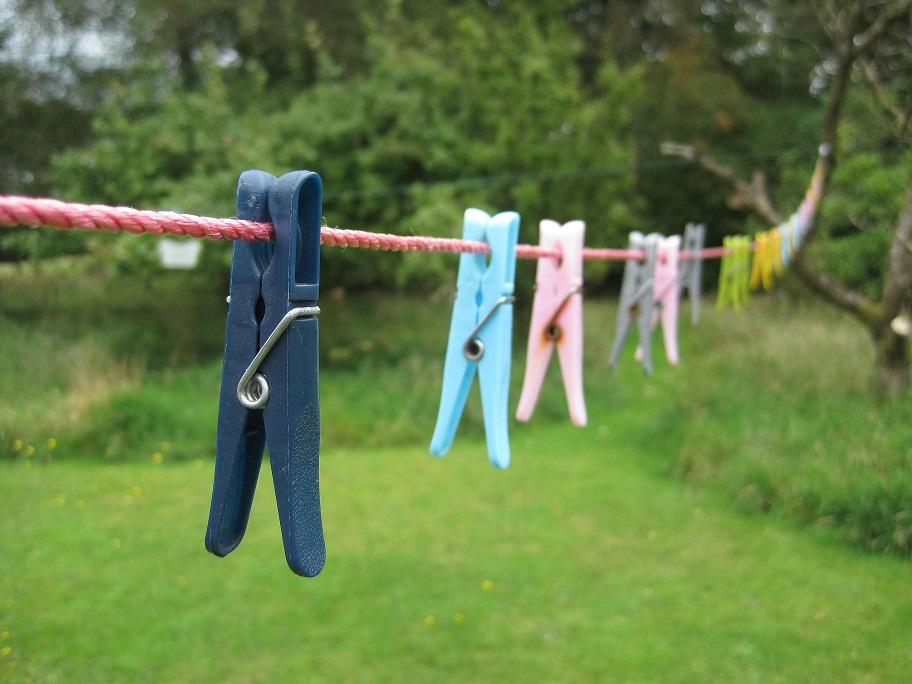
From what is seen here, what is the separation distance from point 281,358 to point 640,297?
5.81 ft

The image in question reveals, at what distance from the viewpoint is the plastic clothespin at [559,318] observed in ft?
6.49

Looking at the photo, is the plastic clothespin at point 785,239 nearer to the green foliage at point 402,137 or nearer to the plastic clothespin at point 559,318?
the plastic clothespin at point 559,318

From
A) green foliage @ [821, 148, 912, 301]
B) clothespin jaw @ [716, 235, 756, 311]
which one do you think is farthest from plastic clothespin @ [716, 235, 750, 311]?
green foliage @ [821, 148, 912, 301]

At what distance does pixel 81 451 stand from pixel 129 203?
2609 millimetres

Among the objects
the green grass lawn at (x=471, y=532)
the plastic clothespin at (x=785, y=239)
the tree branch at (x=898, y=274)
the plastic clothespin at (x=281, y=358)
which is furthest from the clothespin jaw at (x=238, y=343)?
the tree branch at (x=898, y=274)

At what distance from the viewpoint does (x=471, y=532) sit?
4.23m

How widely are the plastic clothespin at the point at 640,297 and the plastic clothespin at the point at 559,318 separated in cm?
59

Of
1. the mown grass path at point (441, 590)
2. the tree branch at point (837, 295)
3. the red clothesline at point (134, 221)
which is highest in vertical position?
the red clothesline at point (134, 221)

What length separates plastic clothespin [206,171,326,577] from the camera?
3.40 feet

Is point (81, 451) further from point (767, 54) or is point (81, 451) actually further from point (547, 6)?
point (767, 54)

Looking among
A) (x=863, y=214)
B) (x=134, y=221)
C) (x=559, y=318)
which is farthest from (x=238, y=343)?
(x=863, y=214)

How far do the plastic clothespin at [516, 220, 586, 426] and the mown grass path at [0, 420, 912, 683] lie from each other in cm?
142

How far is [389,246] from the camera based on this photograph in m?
1.45

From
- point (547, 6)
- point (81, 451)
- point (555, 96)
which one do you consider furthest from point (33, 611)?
point (547, 6)
